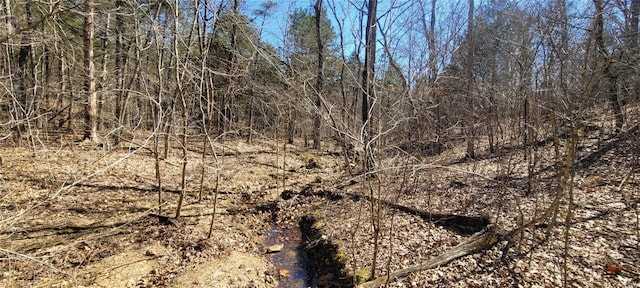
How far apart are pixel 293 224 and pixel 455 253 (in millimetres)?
3704

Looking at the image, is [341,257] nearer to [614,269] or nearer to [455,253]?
[455,253]

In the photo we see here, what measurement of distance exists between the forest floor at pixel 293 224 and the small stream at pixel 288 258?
0.11 meters

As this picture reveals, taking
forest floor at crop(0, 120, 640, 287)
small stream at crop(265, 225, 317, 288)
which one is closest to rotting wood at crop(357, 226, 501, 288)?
forest floor at crop(0, 120, 640, 287)

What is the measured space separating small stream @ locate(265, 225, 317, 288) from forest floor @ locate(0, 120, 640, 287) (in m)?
0.11

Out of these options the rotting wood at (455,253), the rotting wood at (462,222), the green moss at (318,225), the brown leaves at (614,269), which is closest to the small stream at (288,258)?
the green moss at (318,225)

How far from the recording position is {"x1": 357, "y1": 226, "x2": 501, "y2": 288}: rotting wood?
3.69 m

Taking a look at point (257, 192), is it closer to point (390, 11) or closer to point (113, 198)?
A: point (113, 198)

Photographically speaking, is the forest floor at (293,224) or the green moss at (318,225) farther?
the green moss at (318,225)

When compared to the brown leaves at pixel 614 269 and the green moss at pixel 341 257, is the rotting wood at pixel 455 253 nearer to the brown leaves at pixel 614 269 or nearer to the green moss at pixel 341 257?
the green moss at pixel 341 257

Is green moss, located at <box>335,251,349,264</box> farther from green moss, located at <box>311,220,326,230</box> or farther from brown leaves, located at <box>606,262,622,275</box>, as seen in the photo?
brown leaves, located at <box>606,262,622,275</box>

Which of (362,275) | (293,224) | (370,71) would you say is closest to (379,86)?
(370,71)

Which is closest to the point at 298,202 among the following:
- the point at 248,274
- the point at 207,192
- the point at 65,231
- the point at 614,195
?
the point at 207,192

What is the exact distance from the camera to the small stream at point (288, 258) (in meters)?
4.56

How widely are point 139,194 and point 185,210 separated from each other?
1309 millimetres
